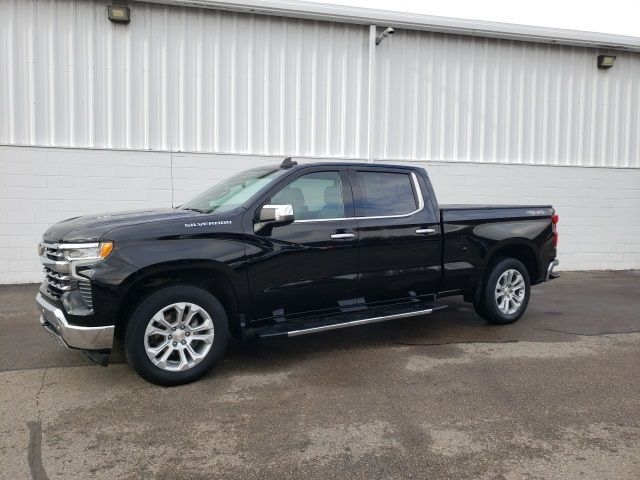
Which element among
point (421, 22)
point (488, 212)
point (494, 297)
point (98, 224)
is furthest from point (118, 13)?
point (494, 297)

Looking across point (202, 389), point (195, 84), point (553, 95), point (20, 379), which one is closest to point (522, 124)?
point (553, 95)

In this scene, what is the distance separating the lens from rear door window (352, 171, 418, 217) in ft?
17.6

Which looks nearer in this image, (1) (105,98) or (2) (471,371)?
(2) (471,371)

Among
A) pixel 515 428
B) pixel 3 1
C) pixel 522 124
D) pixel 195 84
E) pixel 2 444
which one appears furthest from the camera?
pixel 522 124

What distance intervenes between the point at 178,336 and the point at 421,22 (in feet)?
28.9

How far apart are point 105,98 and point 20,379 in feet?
20.6

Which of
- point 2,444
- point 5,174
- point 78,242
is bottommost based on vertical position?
point 2,444

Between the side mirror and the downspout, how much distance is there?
6.27 metres

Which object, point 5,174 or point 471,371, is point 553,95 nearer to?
point 471,371

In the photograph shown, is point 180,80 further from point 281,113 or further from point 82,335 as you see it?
point 82,335

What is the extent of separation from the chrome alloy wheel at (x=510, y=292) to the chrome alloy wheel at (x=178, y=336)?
145 inches

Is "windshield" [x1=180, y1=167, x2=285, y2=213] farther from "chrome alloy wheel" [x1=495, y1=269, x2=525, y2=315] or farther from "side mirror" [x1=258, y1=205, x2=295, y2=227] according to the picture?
"chrome alloy wheel" [x1=495, y1=269, x2=525, y2=315]

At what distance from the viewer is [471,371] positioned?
481cm

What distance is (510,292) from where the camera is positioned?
6.47 m
